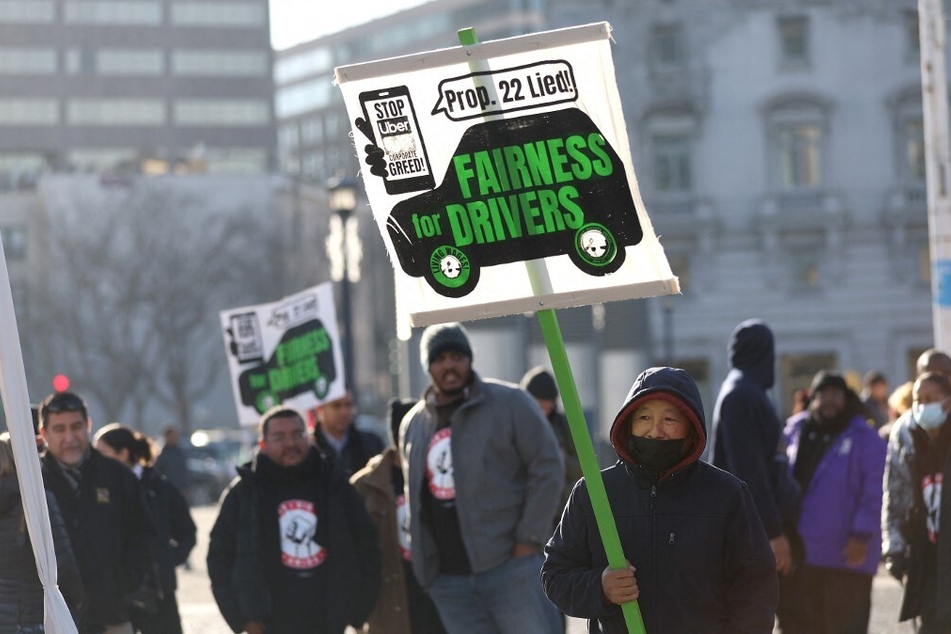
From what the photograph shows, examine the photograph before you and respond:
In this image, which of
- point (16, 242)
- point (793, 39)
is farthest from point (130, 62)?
point (793, 39)

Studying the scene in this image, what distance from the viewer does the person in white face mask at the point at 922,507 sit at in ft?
27.8

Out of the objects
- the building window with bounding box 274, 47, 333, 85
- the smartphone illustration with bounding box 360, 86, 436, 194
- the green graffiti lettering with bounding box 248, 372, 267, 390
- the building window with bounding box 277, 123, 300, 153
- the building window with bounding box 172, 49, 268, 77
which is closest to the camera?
the smartphone illustration with bounding box 360, 86, 436, 194

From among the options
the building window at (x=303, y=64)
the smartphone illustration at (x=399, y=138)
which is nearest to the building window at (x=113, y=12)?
the building window at (x=303, y=64)

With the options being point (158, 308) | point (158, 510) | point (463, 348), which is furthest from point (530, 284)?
point (158, 308)

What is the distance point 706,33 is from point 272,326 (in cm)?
4263

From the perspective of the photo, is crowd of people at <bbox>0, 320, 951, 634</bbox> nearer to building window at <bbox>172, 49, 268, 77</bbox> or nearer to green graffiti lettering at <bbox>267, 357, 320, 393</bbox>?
green graffiti lettering at <bbox>267, 357, 320, 393</bbox>

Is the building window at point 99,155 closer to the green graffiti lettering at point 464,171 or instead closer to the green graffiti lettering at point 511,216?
the green graffiti lettering at point 464,171

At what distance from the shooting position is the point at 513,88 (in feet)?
18.9

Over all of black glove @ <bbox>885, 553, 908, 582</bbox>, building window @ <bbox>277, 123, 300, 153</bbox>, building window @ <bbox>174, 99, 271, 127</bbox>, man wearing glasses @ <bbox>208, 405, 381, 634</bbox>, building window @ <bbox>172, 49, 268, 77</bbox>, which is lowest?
black glove @ <bbox>885, 553, 908, 582</bbox>

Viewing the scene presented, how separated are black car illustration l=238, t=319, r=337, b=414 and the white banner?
8.25m

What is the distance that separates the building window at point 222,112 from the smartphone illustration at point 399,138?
100 m

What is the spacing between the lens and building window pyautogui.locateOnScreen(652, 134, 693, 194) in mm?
55562

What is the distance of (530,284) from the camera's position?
577 cm

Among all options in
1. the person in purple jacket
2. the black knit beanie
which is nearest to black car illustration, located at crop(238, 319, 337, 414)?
the person in purple jacket
